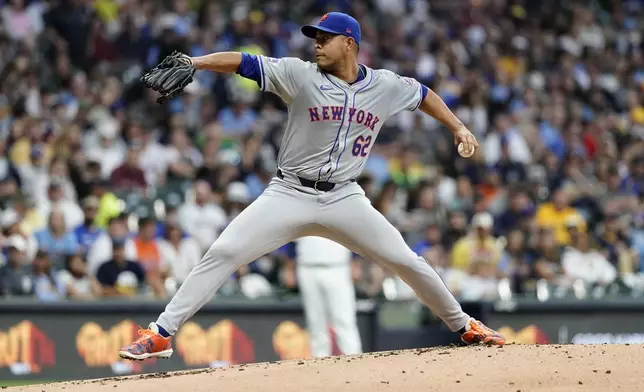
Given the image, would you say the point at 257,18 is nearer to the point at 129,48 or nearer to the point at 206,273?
the point at 129,48

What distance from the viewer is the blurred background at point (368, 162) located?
12.6 m

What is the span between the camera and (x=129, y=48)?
1683 cm

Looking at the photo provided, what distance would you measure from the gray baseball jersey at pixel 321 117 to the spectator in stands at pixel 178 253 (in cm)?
555

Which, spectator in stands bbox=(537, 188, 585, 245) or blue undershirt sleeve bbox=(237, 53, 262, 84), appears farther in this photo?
spectator in stands bbox=(537, 188, 585, 245)

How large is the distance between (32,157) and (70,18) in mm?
3284

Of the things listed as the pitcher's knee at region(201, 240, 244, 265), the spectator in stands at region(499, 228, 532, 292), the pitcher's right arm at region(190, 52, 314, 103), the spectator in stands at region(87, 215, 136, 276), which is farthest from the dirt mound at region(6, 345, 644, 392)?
the spectator in stands at region(499, 228, 532, 292)

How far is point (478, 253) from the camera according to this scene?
1320 cm

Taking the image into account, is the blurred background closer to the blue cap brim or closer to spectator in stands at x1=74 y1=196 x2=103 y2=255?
spectator in stands at x1=74 y1=196 x2=103 y2=255

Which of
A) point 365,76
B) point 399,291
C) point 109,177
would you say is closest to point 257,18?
point 109,177

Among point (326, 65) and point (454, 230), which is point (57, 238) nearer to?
point (454, 230)

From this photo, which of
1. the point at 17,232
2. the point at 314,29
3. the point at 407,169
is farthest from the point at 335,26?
the point at 407,169

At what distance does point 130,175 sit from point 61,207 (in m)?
1.16

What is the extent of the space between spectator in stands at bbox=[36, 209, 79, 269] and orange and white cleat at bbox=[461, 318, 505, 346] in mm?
5837

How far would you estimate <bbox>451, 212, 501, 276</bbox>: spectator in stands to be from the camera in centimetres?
1313
